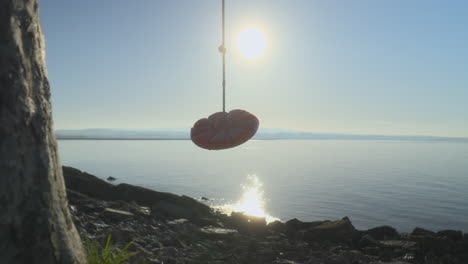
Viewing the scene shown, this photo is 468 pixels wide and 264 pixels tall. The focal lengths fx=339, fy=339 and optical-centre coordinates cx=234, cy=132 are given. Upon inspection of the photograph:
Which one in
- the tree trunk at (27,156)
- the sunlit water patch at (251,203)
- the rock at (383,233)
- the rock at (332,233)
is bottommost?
the sunlit water patch at (251,203)

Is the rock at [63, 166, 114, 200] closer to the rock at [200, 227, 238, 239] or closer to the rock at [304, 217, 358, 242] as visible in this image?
the rock at [200, 227, 238, 239]

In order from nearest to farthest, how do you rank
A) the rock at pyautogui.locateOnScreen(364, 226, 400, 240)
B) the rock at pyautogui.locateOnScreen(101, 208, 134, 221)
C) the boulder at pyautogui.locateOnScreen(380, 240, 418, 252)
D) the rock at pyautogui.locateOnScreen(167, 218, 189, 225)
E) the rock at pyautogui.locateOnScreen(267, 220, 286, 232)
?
1. the rock at pyautogui.locateOnScreen(101, 208, 134, 221)
2. the rock at pyautogui.locateOnScreen(167, 218, 189, 225)
3. the boulder at pyautogui.locateOnScreen(380, 240, 418, 252)
4. the rock at pyautogui.locateOnScreen(267, 220, 286, 232)
5. the rock at pyautogui.locateOnScreen(364, 226, 400, 240)

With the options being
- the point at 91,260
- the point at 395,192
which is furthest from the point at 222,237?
the point at 395,192

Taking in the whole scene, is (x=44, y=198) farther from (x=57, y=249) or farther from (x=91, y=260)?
(x=91, y=260)

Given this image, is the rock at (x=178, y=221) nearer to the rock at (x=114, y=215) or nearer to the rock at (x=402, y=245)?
the rock at (x=114, y=215)

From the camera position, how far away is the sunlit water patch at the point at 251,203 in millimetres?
21219

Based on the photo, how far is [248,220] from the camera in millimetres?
11766

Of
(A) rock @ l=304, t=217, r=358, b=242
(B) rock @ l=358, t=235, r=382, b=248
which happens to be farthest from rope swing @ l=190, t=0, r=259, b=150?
(B) rock @ l=358, t=235, r=382, b=248

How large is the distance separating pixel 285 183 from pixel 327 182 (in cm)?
409

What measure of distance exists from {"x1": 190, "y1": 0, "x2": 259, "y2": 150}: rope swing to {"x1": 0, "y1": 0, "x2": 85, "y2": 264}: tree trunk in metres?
2.88

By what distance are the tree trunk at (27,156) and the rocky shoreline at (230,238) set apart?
289 cm

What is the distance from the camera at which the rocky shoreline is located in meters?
7.04

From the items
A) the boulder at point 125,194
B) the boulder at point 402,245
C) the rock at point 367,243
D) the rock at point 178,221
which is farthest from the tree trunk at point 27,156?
the boulder at point 125,194

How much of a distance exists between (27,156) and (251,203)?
74.3 feet
